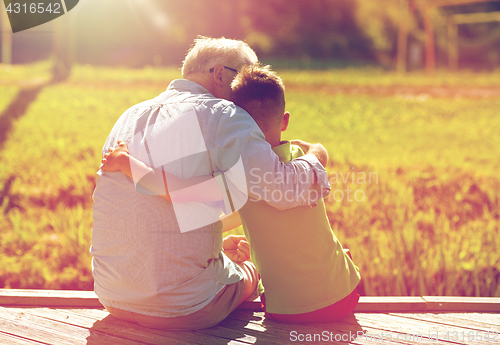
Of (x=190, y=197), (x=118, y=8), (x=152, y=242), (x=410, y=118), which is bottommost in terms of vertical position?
(x=410, y=118)

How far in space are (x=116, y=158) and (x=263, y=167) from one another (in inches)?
20.4

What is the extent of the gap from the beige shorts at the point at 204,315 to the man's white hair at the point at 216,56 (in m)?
0.91

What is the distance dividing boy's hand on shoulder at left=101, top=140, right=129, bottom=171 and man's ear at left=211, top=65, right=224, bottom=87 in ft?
1.48

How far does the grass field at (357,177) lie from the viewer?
8.21 feet

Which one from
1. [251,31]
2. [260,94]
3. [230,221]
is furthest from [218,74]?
[251,31]

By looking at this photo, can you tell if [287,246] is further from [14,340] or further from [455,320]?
[14,340]

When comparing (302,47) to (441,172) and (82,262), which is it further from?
(82,262)

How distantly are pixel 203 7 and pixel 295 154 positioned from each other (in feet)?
23.9

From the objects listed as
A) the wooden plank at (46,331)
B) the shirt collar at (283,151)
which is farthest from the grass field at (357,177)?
the shirt collar at (283,151)

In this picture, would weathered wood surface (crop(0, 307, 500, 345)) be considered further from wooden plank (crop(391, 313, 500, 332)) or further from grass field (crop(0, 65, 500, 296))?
grass field (crop(0, 65, 500, 296))

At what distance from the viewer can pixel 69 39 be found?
6.68 metres

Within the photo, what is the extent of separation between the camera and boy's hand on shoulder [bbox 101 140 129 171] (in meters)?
1.47

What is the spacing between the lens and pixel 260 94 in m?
1.56

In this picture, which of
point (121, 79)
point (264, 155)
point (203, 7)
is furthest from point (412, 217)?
point (203, 7)
